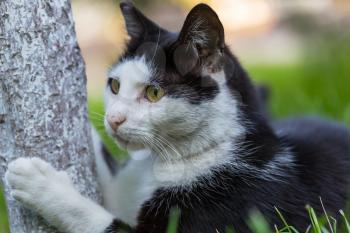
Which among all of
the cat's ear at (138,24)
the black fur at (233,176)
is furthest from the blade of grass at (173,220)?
the cat's ear at (138,24)

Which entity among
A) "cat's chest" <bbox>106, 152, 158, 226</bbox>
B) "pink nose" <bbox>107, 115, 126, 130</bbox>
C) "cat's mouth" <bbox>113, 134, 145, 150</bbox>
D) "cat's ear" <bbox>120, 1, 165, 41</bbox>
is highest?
"cat's ear" <bbox>120, 1, 165, 41</bbox>

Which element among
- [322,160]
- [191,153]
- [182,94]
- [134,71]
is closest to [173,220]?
[191,153]

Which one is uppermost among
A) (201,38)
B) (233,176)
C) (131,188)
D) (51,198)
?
(201,38)

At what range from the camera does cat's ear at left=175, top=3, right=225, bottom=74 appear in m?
1.89

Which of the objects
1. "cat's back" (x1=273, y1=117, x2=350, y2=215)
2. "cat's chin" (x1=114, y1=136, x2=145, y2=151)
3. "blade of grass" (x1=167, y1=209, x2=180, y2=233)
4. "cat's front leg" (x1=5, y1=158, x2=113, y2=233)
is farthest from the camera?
"cat's back" (x1=273, y1=117, x2=350, y2=215)

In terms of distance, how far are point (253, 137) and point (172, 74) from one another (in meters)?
0.37

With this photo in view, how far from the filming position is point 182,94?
197cm

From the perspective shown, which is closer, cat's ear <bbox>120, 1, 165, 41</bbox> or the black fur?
the black fur

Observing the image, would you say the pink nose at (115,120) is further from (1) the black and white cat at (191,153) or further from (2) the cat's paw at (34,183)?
(2) the cat's paw at (34,183)

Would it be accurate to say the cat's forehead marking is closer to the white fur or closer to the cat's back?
the white fur

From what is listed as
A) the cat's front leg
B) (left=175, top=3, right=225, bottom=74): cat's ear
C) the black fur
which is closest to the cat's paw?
the cat's front leg

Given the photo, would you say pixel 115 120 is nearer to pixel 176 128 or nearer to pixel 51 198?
pixel 176 128

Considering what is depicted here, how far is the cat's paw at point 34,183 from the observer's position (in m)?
1.87

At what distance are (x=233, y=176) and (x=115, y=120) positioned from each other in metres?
0.45
